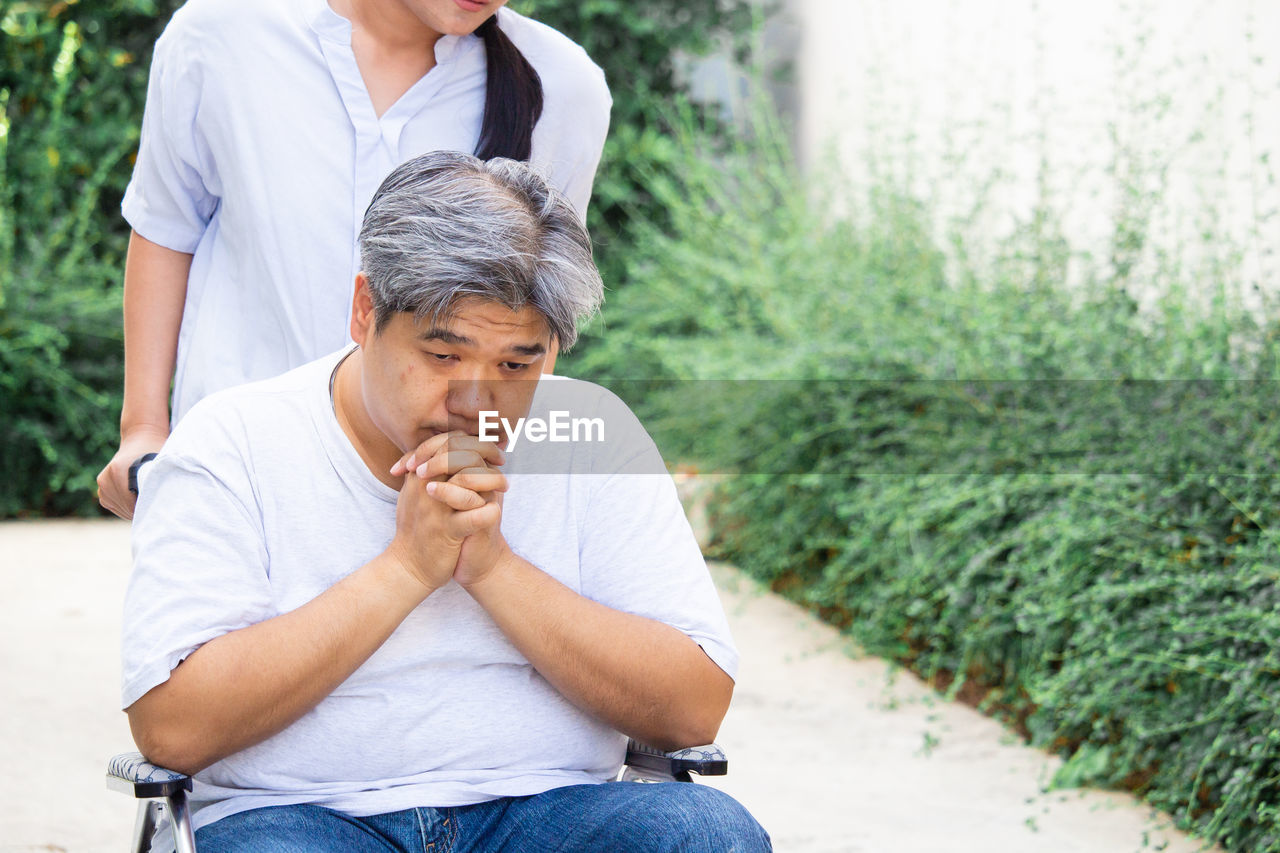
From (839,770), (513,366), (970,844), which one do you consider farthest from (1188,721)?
(513,366)

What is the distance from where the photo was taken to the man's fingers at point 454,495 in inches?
61.7

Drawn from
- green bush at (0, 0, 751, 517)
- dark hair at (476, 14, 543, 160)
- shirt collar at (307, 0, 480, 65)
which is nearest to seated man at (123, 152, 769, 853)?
dark hair at (476, 14, 543, 160)

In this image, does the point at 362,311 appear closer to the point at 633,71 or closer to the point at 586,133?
the point at 586,133

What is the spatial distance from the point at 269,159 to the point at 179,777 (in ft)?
3.00

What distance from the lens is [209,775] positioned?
1681 mm

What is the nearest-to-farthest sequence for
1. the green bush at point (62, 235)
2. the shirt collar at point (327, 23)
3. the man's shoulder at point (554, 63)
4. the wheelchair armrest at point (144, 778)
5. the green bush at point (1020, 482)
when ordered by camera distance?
the wheelchair armrest at point (144, 778), the shirt collar at point (327, 23), the man's shoulder at point (554, 63), the green bush at point (1020, 482), the green bush at point (62, 235)

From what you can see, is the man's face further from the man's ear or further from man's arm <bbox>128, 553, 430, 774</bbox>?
man's arm <bbox>128, 553, 430, 774</bbox>

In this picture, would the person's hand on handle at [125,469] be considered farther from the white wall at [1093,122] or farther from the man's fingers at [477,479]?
the white wall at [1093,122]

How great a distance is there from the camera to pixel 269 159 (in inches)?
79.7

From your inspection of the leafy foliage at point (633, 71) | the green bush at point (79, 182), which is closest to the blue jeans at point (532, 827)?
the green bush at point (79, 182)

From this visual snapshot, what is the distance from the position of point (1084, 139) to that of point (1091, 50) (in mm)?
300

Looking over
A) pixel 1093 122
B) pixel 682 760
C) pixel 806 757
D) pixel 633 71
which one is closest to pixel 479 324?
pixel 682 760

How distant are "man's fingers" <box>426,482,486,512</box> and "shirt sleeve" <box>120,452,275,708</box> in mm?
241

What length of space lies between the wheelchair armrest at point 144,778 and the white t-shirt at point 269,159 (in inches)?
25.7
